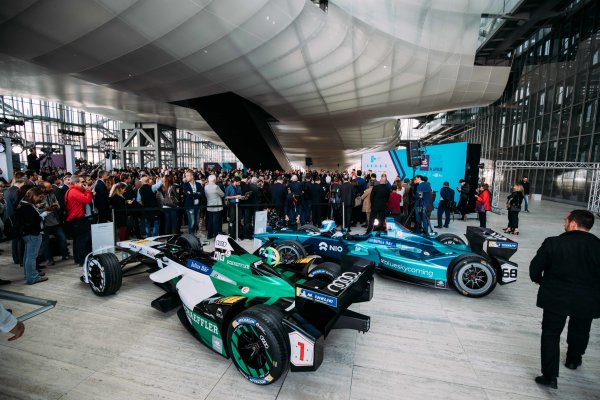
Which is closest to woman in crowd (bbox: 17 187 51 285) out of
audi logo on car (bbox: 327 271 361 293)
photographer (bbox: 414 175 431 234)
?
audi logo on car (bbox: 327 271 361 293)

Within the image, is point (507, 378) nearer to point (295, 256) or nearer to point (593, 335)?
point (593, 335)

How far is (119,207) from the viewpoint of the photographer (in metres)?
6.72

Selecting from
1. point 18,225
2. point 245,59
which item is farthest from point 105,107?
point 18,225

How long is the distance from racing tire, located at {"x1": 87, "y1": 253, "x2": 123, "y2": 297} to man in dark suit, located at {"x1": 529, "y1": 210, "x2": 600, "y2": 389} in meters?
5.25

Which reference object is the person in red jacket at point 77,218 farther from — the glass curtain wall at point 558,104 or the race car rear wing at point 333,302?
the glass curtain wall at point 558,104

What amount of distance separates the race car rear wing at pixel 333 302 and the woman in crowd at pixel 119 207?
5454 mm

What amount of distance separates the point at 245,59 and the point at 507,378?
1691cm

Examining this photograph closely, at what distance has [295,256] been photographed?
5762 millimetres

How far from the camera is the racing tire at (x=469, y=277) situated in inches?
187

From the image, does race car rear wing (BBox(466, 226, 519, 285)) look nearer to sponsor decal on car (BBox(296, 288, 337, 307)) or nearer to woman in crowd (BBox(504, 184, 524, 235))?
sponsor decal on car (BBox(296, 288, 337, 307))

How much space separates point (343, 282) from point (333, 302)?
42cm

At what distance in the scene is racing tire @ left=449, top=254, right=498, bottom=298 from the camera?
4762 mm

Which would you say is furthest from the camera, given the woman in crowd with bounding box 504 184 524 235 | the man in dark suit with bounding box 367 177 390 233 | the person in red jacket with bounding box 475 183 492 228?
the person in red jacket with bounding box 475 183 492 228

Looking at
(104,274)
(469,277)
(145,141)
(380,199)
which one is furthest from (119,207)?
(145,141)
